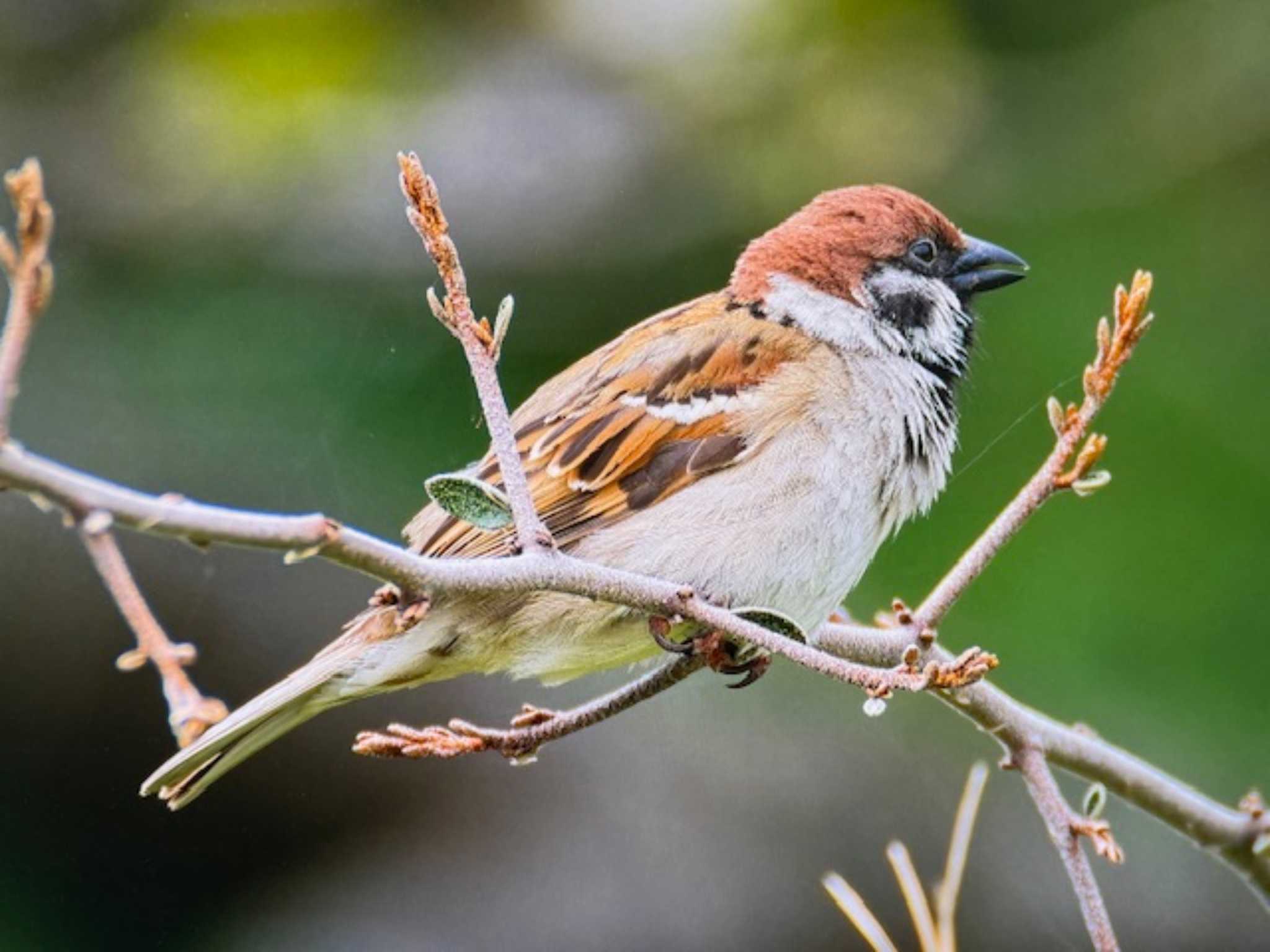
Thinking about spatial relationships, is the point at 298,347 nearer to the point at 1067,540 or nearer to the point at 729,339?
the point at 729,339

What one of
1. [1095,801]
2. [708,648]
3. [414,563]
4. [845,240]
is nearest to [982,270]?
[845,240]

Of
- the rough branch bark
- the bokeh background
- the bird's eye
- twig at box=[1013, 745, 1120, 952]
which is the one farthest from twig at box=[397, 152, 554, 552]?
the bokeh background

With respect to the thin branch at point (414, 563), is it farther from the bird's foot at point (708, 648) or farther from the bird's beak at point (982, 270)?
the bird's beak at point (982, 270)

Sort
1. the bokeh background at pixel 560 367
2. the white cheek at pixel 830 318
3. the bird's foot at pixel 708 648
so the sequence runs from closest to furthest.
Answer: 1. the bird's foot at pixel 708 648
2. the white cheek at pixel 830 318
3. the bokeh background at pixel 560 367

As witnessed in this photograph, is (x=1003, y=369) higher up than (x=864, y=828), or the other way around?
(x=1003, y=369)

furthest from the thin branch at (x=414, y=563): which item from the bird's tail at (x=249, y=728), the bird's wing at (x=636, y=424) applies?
the bird's wing at (x=636, y=424)

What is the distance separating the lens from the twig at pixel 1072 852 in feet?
4.96

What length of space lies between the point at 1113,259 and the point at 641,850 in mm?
1248

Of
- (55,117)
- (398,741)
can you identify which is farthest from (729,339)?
(55,117)

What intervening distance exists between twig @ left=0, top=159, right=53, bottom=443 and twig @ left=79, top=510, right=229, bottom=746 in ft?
0.22

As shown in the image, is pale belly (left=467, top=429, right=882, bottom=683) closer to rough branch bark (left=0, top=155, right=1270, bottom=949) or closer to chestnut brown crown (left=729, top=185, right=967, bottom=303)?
rough branch bark (left=0, top=155, right=1270, bottom=949)

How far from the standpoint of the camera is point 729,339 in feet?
7.11

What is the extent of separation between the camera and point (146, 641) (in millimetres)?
908

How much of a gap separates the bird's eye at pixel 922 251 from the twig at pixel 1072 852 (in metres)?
0.79
